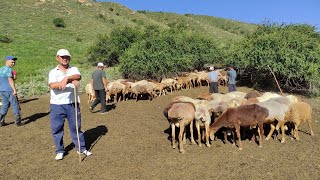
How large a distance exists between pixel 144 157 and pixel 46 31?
123ft

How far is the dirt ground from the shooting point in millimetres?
7098

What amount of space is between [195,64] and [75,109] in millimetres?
17048

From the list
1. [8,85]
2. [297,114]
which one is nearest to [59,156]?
[8,85]

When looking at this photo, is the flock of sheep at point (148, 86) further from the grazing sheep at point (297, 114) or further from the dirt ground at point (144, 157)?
the grazing sheep at point (297, 114)

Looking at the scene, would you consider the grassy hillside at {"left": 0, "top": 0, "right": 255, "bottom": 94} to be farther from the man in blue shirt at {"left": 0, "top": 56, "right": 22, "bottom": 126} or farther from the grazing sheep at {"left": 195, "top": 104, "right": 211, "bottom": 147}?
the grazing sheep at {"left": 195, "top": 104, "right": 211, "bottom": 147}

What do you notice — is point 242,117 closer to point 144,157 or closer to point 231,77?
point 144,157

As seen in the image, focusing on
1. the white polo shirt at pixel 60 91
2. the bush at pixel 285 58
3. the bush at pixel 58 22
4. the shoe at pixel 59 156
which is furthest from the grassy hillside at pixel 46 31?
the white polo shirt at pixel 60 91

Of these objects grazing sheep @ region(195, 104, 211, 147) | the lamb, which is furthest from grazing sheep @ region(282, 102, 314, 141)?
the lamb

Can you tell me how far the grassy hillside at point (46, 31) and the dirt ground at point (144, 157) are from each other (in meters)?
10.4

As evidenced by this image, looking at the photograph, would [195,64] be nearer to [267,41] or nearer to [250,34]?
[250,34]

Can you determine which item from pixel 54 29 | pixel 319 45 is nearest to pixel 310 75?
pixel 319 45

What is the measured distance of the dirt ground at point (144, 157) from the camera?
7098 millimetres

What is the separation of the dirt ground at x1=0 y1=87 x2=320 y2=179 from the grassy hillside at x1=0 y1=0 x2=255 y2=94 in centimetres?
1038

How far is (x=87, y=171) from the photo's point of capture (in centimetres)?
718
